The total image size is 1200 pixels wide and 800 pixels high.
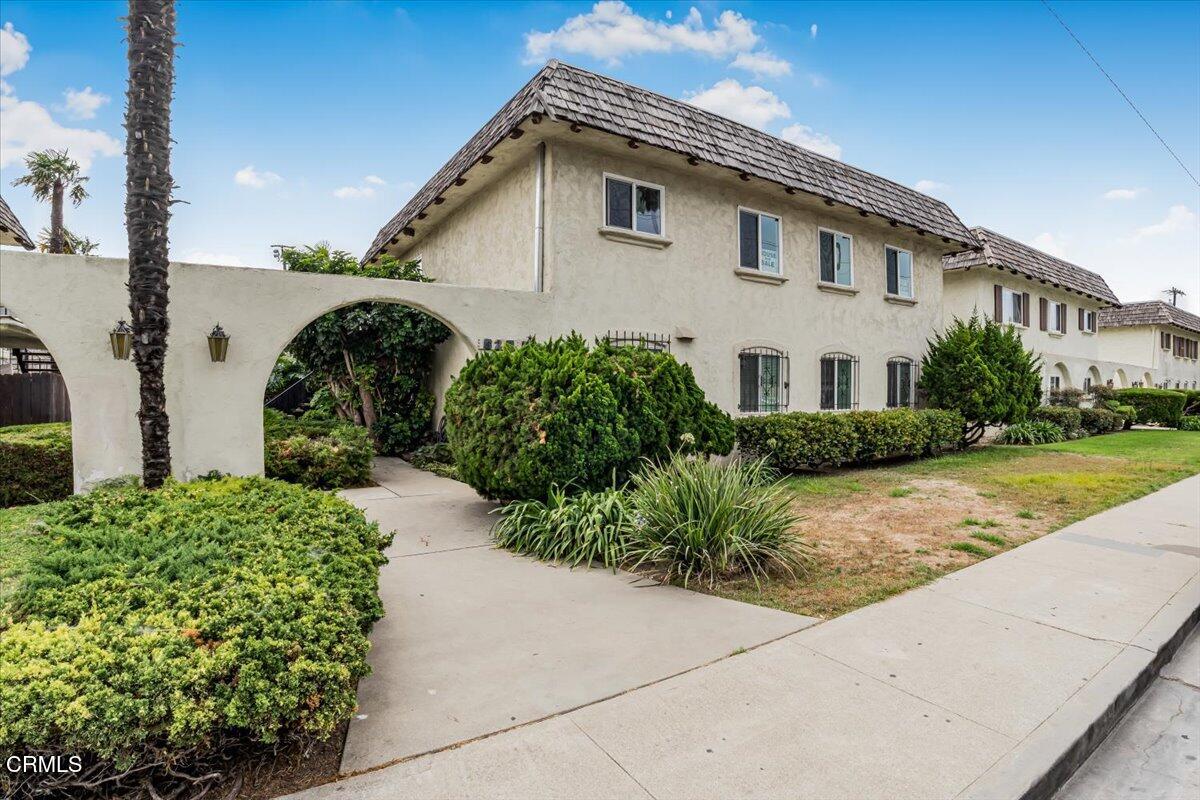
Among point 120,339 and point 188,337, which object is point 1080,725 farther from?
point 120,339

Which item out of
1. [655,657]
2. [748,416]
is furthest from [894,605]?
[748,416]

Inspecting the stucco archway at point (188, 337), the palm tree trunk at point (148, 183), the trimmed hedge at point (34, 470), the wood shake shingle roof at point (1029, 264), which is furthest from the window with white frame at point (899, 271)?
the trimmed hedge at point (34, 470)

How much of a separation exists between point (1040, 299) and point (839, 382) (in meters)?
13.0

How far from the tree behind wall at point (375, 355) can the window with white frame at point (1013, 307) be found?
1791 centimetres

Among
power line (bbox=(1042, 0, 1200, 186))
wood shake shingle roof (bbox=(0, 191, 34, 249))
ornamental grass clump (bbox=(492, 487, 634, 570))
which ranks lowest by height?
ornamental grass clump (bbox=(492, 487, 634, 570))

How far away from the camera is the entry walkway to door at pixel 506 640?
10.3ft

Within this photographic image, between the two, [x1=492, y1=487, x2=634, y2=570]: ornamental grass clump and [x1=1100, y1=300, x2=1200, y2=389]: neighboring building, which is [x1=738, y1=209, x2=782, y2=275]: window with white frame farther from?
[x1=1100, y1=300, x2=1200, y2=389]: neighboring building

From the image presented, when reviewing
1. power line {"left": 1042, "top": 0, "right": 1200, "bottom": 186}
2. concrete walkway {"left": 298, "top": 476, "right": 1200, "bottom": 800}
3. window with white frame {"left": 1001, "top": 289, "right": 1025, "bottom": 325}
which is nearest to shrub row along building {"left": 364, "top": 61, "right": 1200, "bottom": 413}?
window with white frame {"left": 1001, "top": 289, "right": 1025, "bottom": 325}

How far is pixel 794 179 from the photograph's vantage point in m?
12.2

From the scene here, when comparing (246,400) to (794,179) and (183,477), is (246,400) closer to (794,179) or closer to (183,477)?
(183,477)

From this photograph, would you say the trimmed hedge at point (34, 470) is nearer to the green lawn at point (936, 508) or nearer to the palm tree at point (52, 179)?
the green lawn at point (936, 508)

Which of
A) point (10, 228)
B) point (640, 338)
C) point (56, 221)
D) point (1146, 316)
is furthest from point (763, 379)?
point (1146, 316)

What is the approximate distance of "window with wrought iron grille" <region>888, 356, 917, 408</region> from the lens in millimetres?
15703

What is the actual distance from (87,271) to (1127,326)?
4419 cm
